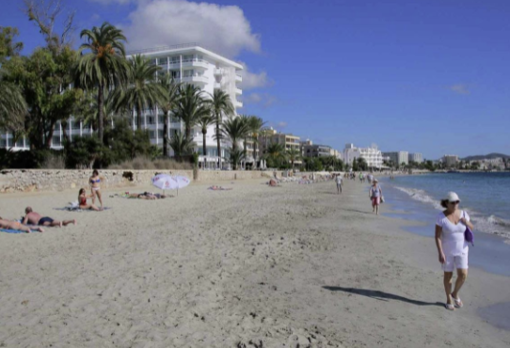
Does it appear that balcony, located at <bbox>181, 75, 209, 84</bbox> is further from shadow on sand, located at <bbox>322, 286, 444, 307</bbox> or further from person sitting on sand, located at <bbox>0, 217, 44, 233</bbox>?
shadow on sand, located at <bbox>322, 286, 444, 307</bbox>

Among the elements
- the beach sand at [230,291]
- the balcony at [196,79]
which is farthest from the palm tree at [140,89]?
the balcony at [196,79]

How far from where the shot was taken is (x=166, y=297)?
5.35 meters

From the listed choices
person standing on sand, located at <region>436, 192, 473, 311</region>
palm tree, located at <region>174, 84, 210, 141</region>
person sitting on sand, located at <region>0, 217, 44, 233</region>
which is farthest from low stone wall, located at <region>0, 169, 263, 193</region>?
person standing on sand, located at <region>436, 192, 473, 311</region>

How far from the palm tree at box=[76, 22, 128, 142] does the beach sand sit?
2119 centimetres

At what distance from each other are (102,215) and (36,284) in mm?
8091

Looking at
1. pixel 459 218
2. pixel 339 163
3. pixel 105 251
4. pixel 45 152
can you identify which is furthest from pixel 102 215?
pixel 339 163

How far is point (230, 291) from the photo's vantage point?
576 centimetres

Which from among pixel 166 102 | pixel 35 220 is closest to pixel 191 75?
pixel 166 102

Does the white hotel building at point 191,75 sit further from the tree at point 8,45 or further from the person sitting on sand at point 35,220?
the person sitting on sand at point 35,220

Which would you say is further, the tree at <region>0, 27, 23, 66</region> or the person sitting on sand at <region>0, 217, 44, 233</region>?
the tree at <region>0, 27, 23, 66</region>

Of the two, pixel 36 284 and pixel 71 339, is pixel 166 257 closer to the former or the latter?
pixel 36 284

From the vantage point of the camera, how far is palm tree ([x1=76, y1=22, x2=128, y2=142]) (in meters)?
28.5

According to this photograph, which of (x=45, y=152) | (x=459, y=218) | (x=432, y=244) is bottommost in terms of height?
(x=432, y=244)

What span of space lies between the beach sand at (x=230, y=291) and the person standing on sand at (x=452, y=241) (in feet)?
1.72
